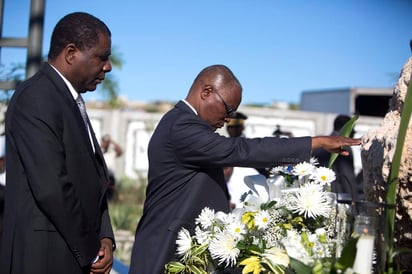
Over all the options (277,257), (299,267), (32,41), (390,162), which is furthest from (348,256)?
(32,41)

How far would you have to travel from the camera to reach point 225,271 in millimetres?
3285

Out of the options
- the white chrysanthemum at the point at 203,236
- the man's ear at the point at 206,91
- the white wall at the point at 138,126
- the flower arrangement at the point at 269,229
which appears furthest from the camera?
the white wall at the point at 138,126

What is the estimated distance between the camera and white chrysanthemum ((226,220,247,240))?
311 cm

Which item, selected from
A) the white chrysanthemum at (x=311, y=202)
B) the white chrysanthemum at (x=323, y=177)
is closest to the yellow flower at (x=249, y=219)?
the white chrysanthemum at (x=311, y=202)

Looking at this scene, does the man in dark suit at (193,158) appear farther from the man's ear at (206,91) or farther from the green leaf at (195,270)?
the green leaf at (195,270)

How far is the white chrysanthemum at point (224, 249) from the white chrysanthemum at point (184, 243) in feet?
0.67

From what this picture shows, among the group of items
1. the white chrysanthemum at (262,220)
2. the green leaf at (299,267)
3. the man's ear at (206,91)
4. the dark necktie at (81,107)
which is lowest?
the white chrysanthemum at (262,220)

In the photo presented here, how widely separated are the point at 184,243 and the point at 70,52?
1.05m

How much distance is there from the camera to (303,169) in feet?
10.6

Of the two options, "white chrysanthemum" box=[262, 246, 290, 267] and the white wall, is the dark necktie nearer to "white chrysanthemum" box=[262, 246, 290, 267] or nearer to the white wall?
"white chrysanthemum" box=[262, 246, 290, 267]

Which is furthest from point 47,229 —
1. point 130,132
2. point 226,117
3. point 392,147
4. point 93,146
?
point 130,132

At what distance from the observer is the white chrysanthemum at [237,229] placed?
3113 mm

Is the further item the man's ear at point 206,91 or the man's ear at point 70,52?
the man's ear at point 206,91

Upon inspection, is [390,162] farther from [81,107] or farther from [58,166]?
[81,107]
